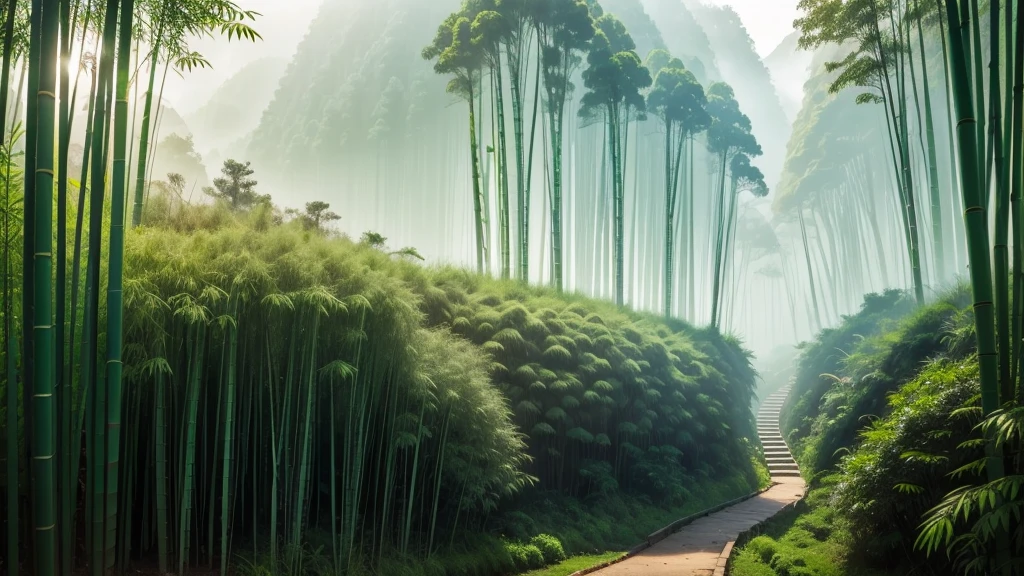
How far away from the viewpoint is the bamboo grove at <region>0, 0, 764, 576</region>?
3.57 m

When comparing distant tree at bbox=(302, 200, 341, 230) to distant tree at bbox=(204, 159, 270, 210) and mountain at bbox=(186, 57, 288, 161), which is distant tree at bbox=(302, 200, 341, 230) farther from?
mountain at bbox=(186, 57, 288, 161)

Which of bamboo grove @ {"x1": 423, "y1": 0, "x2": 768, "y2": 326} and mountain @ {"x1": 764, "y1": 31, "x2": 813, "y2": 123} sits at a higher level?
mountain @ {"x1": 764, "y1": 31, "x2": 813, "y2": 123}

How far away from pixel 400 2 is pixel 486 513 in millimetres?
36485

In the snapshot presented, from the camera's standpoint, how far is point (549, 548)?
746cm

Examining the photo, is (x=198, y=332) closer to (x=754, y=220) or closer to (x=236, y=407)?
(x=236, y=407)

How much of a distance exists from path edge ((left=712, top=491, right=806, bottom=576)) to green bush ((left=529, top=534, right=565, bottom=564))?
1.75 metres

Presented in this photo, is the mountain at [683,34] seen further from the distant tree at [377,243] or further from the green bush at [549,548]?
the green bush at [549,548]

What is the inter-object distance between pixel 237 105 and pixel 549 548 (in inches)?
1979

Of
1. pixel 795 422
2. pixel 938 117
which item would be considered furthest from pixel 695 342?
pixel 938 117

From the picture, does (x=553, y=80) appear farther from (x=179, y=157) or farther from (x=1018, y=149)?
(x=179, y=157)

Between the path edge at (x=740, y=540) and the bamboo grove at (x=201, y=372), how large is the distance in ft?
7.47

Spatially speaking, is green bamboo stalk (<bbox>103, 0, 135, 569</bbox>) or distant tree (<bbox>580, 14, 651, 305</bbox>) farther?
distant tree (<bbox>580, 14, 651, 305</bbox>)

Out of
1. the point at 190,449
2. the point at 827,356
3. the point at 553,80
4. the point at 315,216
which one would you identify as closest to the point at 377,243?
the point at 315,216

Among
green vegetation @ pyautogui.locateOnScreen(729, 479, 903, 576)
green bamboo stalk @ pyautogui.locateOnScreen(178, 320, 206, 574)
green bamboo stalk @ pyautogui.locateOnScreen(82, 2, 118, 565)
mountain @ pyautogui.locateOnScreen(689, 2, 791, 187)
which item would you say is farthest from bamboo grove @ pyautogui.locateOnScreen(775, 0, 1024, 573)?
mountain @ pyautogui.locateOnScreen(689, 2, 791, 187)
